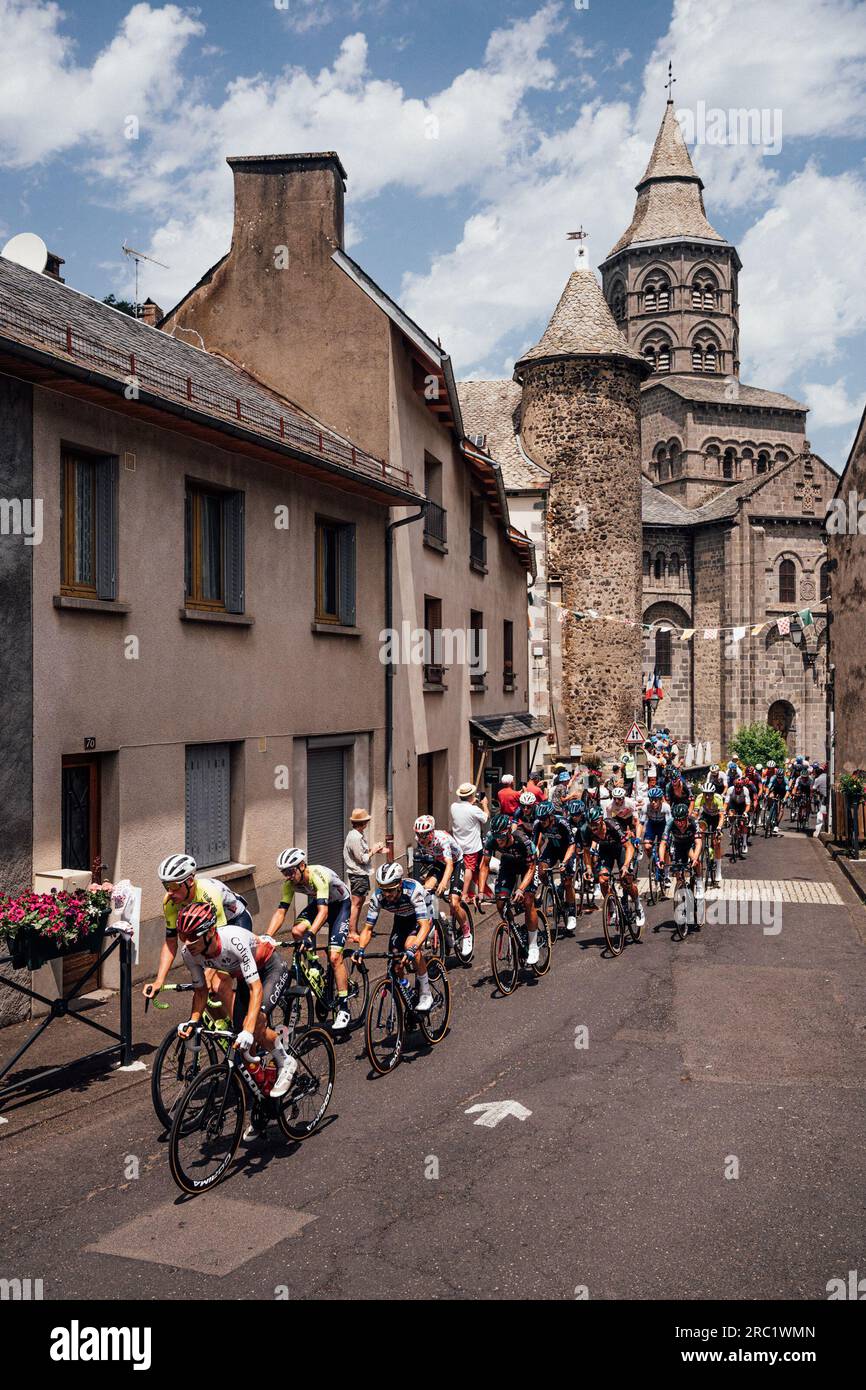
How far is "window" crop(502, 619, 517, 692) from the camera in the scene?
2688cm

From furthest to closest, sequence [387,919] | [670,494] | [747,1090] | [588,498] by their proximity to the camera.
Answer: [670,494]
[588,498]
[387,919]
[747,1090]

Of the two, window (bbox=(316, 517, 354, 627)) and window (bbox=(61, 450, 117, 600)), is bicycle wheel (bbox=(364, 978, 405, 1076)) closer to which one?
window (bbox=(61, 450, 117, 600))

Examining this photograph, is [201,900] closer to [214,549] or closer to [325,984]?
[325,984]

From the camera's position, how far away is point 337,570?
1570 cm

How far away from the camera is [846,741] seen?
85.2ft

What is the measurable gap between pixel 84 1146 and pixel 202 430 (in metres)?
7.53

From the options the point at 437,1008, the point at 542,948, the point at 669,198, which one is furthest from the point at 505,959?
the point at 669,198

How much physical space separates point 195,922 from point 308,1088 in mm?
1599

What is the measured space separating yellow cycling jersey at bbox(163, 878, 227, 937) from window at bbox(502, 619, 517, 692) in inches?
791

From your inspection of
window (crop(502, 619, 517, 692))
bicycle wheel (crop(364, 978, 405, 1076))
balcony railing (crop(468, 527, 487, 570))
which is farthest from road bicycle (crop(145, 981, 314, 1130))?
window (crop(502, 619, 517, 692))

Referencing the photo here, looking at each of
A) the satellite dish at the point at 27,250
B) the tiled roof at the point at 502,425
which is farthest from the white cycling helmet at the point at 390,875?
the tiled roof at the point at 502,425

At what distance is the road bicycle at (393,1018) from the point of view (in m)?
8.06
